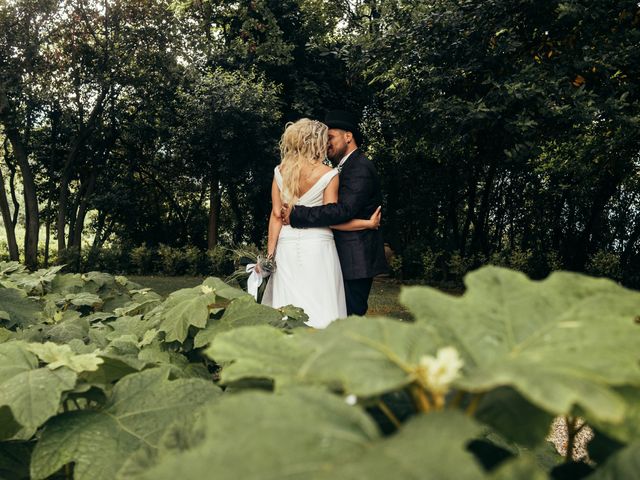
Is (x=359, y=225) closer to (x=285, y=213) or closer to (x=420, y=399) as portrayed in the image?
(x=285, y=213)

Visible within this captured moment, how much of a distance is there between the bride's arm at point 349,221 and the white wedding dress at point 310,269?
45 millimetres

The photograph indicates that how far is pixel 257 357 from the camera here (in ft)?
2.03

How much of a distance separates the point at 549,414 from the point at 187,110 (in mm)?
16838

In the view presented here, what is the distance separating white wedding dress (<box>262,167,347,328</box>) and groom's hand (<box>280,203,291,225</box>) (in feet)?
0.18

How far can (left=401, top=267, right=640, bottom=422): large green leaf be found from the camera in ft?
1.42

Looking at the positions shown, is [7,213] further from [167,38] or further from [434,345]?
[434,345]

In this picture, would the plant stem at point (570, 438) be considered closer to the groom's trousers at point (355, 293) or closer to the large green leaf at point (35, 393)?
the large green leaf at point (35, 393)

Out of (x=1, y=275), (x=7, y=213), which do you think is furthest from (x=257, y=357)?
(x=7, y=213)

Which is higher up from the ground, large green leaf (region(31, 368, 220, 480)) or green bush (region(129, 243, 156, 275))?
large green leaf (region(31, 368, 220, 480))

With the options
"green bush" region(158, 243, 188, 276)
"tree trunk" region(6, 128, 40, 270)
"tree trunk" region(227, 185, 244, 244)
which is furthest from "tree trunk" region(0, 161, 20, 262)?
"tree trunk" region(227, 185, 244, 244)

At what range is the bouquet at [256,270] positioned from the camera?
4.39 metres

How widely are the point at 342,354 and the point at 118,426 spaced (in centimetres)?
59

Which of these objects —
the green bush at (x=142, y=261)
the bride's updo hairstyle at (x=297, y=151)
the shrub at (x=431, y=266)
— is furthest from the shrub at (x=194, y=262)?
the bride's updo hairstyle at (x=297, y=151)

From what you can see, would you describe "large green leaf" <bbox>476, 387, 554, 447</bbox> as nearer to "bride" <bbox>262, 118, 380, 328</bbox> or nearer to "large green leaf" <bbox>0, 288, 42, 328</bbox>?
"large green leaf" <bbox>0, 288, 42, 328</bbox>
